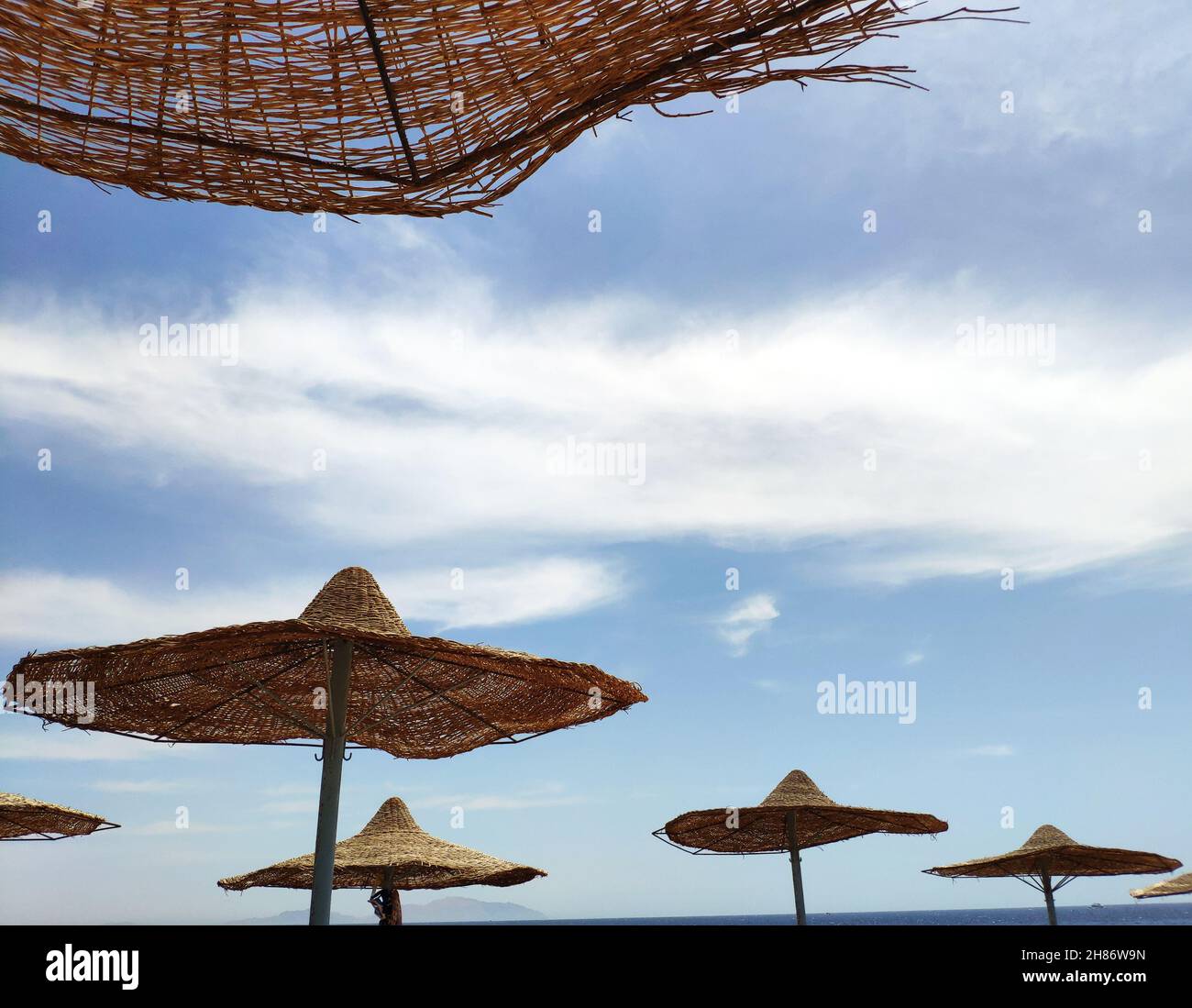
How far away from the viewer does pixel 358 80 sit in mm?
1333

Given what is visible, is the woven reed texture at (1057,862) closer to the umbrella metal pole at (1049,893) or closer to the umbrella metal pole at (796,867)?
the umbrella metal pole at (1049,893)

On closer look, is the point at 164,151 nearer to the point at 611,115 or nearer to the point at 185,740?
the point at 611,115

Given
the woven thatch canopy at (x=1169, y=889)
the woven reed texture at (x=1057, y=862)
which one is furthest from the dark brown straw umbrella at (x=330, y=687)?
the woven thatch canopy at (x=1169, y=889)

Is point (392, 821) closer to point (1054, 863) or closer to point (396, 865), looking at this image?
point (396, 865)

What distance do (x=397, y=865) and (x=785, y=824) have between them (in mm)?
4675

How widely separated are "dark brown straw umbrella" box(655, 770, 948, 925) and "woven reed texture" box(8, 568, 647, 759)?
17.3 feet

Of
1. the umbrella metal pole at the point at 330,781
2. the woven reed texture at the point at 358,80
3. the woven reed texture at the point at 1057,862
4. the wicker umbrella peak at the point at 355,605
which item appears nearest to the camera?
the woven reed texture at the point at 358,80

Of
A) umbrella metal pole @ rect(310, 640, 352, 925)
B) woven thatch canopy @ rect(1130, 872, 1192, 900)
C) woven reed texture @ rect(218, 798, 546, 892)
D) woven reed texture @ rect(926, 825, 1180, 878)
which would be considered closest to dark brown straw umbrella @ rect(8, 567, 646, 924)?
umbrella metal pole @ rect(310, 640, 352, 925)

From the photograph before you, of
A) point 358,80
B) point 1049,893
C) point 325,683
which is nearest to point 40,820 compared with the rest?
point 325,683

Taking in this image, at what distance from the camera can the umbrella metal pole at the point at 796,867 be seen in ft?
34.8

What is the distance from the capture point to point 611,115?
50.1 inches

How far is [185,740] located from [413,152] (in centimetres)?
528

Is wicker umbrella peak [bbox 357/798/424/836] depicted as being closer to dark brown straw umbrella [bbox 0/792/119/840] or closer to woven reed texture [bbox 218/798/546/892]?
woven reed texture [bbox 218/798/546/892]
